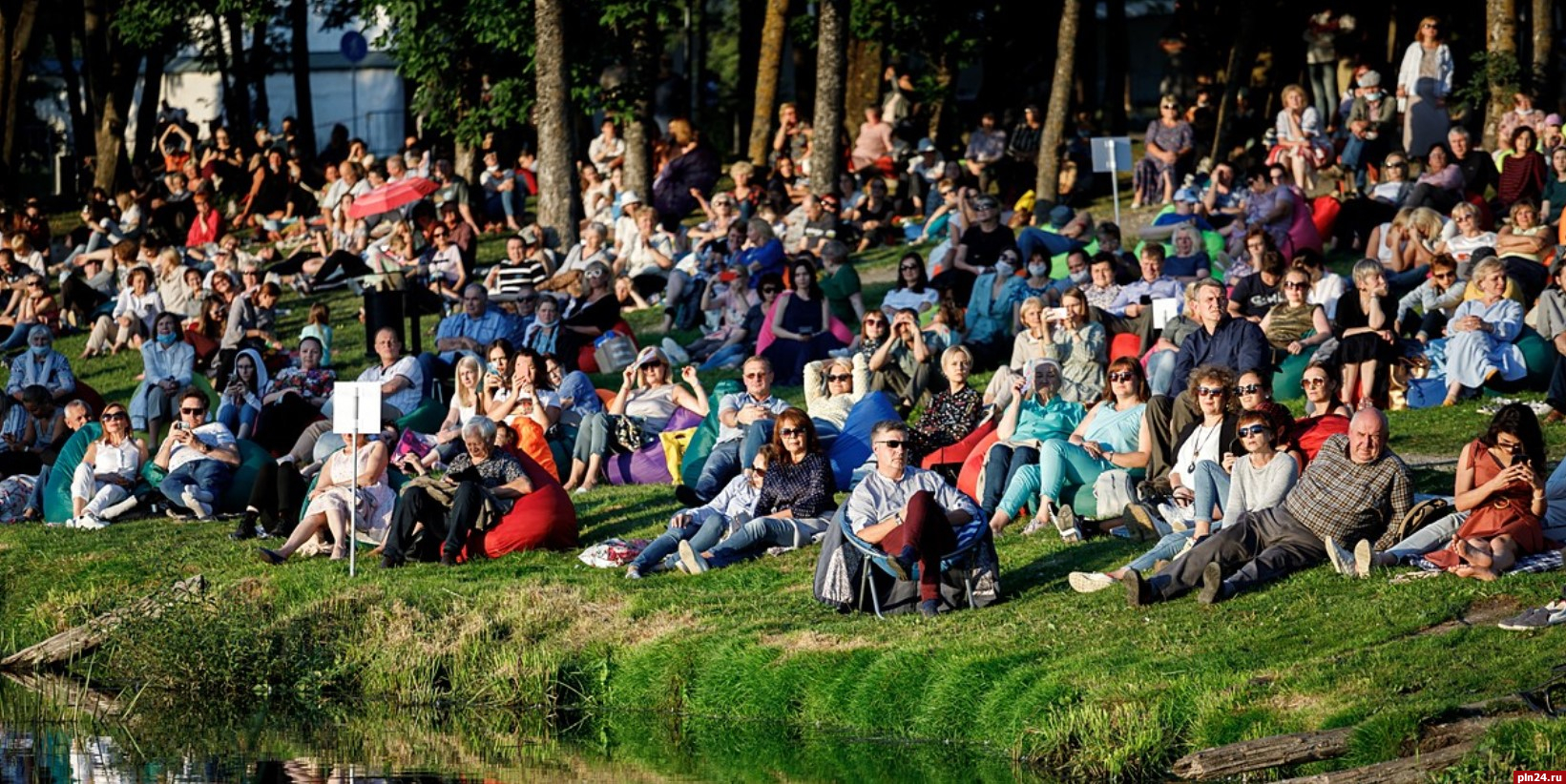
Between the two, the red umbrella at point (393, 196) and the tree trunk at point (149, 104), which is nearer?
the red umbrella at point (393, 196)

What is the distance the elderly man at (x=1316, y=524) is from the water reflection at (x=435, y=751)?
161 cm

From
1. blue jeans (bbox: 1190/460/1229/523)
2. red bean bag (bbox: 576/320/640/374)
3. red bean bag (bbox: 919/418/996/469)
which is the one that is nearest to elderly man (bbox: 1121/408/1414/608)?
blue jeans (bbox: 1190/460/1229/523)

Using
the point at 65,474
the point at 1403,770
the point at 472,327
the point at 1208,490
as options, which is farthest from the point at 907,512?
the point at 472,327

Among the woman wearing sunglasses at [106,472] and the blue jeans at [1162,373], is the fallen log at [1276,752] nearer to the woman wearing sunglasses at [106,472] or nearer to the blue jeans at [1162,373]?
the blue jeans at [1162,373]

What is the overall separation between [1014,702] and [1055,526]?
2.94 meters

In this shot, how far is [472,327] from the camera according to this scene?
21.6 meters

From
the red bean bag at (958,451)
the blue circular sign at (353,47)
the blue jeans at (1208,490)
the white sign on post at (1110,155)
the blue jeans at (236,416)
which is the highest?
the blue circular sign at (353,47)

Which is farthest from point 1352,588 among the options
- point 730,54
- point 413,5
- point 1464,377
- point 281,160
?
point 730,54

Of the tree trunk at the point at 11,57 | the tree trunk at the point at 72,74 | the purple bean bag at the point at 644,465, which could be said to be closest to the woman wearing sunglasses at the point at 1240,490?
the purple bean bag at the point at 644,465

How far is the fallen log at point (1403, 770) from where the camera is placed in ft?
30.8

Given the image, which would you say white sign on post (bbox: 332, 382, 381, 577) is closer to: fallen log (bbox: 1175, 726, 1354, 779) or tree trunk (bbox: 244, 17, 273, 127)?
fallen log (bbox: 1175, 726, 1354, 779)

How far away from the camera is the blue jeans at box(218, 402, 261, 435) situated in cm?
1906

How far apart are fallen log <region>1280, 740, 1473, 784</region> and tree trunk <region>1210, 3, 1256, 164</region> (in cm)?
1785

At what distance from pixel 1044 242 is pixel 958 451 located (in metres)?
6.28
